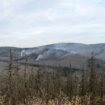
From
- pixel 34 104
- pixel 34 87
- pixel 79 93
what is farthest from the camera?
pixel 79 93

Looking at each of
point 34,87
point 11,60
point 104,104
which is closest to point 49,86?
point 34,87

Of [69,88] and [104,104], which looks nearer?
[104,104]

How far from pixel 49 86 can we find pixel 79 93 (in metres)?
10.9

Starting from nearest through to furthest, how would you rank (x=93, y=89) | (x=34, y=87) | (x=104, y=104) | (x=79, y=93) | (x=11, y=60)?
(x=11, y=60)
(x=93, y=89)
(x=104, y=104)
(x=34, y=87)
(x=79, y=93)

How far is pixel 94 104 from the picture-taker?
57.8 m

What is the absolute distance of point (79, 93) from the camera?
270 ft

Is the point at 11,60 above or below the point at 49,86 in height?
above

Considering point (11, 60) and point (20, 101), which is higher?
point (11, 60)

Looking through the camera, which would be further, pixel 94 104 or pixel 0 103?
pixel 94 104

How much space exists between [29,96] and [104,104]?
13.6m

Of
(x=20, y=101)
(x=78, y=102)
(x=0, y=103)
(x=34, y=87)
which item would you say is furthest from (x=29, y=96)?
(x=34, y=87)

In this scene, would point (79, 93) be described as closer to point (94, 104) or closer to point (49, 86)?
point (49, 86)

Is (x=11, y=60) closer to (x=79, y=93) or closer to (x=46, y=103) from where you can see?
(x=46, y=103)

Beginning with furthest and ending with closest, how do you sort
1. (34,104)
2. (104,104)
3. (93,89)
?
(104,104) → (93,89) → (34,104)
